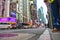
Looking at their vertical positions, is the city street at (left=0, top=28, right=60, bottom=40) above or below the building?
below

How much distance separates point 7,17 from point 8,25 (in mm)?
3486

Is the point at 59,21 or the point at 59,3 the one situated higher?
the point at 59,3

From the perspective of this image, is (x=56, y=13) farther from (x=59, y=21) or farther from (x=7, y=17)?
(x=7, y=17)

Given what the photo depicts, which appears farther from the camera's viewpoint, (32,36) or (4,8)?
(4,8)

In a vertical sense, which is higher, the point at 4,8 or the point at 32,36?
the point at 4,8

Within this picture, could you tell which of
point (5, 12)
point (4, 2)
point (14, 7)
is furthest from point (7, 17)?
point (14, 7)

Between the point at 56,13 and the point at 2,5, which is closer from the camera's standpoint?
the point at 56,13

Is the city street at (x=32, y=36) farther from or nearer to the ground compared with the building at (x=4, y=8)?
nearer to the ground

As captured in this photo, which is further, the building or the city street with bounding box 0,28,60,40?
the building

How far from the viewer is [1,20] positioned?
5600 cm

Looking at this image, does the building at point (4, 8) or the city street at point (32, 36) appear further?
the building at point (4, 8)

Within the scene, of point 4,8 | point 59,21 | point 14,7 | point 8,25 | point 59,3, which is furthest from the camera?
point 14,7

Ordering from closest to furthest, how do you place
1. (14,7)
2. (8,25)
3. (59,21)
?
(59,21) < (8,25) < (14,7)

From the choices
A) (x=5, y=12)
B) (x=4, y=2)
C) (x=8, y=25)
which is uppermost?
(x=4, y=2)
